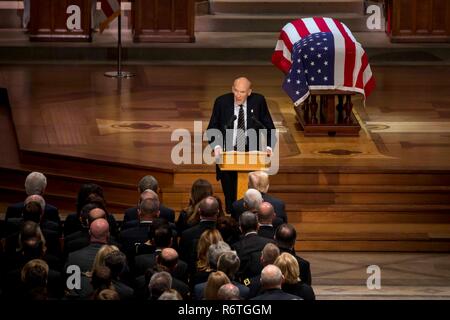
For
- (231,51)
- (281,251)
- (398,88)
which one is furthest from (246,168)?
(231,51)

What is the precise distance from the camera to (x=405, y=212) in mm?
13117

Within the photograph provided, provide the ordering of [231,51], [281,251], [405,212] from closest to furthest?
[281,251], [405,212], [231,51]

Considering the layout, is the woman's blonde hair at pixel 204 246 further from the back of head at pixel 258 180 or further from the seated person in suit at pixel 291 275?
the back of head at pixel 258 180

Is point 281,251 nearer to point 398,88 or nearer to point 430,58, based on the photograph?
point 398,88

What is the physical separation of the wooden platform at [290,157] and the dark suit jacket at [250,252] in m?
2.88

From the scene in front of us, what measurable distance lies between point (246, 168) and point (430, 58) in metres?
7.68

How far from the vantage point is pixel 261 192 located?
1111cm

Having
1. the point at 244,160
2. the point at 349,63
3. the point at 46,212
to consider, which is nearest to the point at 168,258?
the point at 46,212

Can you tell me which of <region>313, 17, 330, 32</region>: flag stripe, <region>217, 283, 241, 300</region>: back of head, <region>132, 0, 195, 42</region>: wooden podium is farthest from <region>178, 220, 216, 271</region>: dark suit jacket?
<region>132, 0, 195, 42</region>: wooden podium

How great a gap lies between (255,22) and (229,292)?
12.7 metres

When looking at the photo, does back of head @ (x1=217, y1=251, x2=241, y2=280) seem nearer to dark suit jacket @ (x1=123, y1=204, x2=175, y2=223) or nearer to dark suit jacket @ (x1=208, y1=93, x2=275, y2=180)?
dark suit jacket @ (x1=123, y1=204, x2=175, y2=223)

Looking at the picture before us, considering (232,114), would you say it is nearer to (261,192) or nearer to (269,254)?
(261,192)

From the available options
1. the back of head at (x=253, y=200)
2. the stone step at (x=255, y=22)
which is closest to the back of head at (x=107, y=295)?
the back of head at (x=253, y=200)

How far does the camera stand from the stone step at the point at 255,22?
66.8 ft
